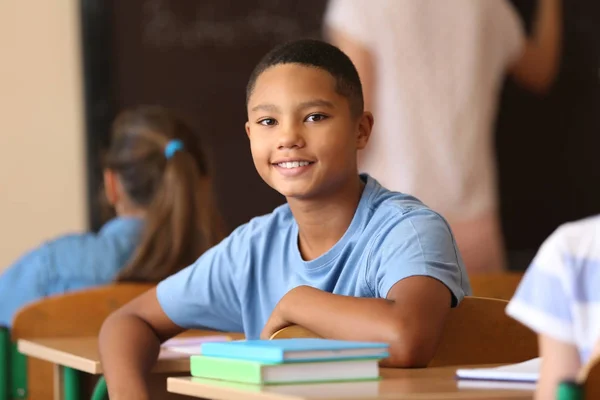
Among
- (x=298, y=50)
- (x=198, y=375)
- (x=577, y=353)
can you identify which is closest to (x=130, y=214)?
(x=298, y=50)

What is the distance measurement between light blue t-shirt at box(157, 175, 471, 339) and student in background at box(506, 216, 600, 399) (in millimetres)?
626

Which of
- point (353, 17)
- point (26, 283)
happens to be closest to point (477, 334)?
point (26, 283)

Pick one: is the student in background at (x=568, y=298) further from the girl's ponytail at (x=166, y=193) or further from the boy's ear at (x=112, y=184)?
the boy's ear at (x=112, y=184)

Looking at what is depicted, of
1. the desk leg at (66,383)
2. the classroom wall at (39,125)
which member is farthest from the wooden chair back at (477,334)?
the classroom wall at (39,125)

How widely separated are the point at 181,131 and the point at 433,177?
145 cm

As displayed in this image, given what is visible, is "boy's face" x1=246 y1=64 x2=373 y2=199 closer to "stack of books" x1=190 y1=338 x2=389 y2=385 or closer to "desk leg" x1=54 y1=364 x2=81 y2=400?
"stack of books" x1=190 y1=338 x2=389 y2=385

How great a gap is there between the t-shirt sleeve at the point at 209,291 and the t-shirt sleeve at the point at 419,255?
37 centimetres

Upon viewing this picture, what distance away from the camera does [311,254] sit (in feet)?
6.14

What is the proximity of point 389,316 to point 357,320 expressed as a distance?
0.14 ft

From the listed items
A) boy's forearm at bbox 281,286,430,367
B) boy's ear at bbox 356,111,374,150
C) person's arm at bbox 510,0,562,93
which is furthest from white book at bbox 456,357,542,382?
person's arm at bbox 510,0,562,93

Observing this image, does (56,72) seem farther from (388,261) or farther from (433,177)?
(388,261)

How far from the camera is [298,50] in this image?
1841 millimetres

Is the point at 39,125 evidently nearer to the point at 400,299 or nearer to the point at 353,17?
the point at 353,17

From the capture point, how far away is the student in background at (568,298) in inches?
36.8
